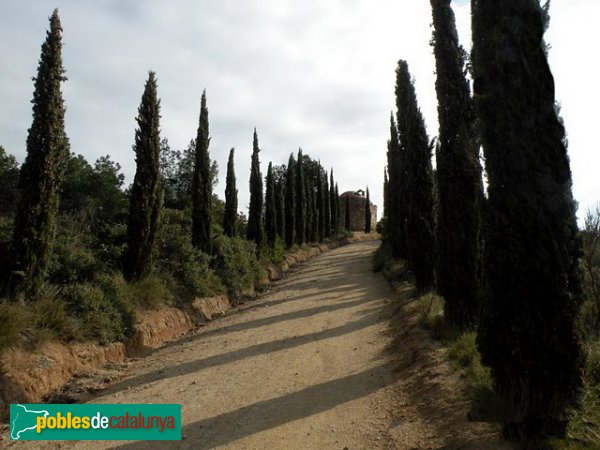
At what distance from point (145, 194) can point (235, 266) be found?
6.50 meters


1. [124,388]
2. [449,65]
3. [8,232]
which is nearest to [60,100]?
[8,232]

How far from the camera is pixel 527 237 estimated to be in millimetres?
4762

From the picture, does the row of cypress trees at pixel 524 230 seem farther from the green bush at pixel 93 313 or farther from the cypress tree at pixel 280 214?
the cypress tree at pixel 280 214

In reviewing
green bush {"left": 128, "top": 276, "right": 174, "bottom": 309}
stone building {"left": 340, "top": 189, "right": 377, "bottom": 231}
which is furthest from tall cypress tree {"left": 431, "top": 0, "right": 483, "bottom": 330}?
stone building {"left": 340, "top": 189, "right": 377, "bottom": 231}

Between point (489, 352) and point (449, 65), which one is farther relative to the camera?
point (449, 65)

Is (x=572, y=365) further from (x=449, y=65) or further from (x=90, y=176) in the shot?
(x=90, y=176)

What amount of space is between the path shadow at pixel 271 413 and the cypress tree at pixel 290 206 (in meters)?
29.8

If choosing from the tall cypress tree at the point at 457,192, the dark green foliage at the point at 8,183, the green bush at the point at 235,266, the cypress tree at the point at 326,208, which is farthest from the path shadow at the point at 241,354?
the cypress tree at the point at 326,208

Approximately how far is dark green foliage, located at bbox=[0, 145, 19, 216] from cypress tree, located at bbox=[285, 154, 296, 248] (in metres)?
20.8

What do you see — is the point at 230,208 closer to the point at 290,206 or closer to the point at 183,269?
the point at 290,206

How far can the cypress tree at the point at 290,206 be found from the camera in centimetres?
3728

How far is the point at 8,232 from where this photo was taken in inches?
391

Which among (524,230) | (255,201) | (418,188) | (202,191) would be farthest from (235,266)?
(524,230)

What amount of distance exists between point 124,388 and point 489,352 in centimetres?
572
